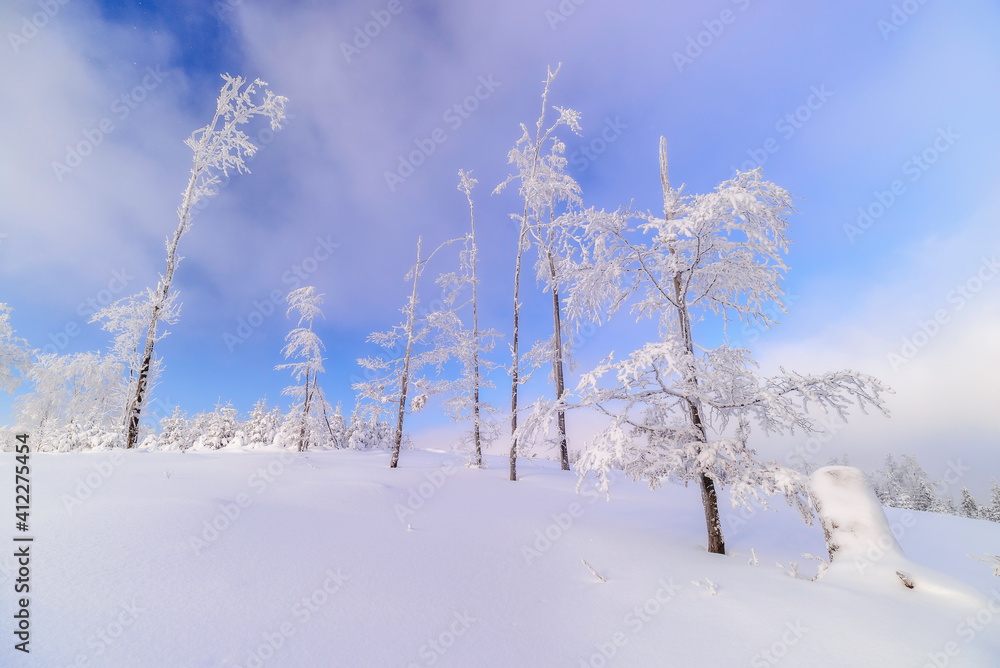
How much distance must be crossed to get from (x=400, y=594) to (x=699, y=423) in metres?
5.14

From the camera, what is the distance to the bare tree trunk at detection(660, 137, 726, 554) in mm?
5902

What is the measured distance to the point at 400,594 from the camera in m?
3.81

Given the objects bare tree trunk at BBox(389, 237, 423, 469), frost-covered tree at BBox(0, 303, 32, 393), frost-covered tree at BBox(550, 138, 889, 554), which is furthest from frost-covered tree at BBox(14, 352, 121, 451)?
frost-covered tree at BBox(550, 138, 889, 554)

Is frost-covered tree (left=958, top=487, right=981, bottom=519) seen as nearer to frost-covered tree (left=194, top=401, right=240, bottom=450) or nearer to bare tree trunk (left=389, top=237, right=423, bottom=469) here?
bare tree trunk (left=389, top=237, right=423, bottom=469)

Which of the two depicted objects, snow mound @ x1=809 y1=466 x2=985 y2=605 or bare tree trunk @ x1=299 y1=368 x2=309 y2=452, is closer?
snow mound @ x1=809 y1=466 x2=985 y2=605

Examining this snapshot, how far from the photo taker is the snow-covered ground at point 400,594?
2844mm

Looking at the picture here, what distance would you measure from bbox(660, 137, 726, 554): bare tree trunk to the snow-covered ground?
1.08ft

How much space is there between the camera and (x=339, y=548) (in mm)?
4512

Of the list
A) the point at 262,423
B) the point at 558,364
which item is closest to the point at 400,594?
the point at 558,364

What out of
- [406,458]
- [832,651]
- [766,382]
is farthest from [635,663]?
[406,458]

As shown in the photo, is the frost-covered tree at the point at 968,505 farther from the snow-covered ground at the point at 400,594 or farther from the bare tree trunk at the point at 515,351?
the bare tree trunk at the point at 515,351

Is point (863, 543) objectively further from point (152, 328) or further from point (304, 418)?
point (304, 418)

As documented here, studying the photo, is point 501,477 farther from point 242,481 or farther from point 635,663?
point 635,663

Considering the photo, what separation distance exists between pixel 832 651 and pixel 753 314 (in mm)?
5034
